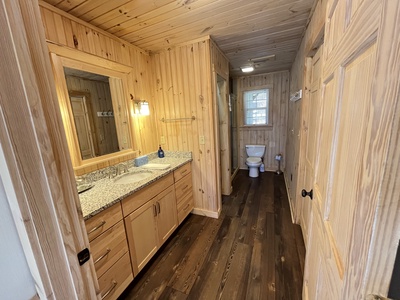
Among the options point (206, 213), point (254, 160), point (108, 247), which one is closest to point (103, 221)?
point (108, 247)

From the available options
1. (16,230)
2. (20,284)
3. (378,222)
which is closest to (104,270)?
(20,284)

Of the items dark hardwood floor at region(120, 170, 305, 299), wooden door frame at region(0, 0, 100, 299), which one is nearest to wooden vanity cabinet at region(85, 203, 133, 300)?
dark hardwood floor at region(120, 170, 305, 299)

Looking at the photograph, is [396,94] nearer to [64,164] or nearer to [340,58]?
[340,58]

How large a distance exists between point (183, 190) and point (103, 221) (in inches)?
47.1

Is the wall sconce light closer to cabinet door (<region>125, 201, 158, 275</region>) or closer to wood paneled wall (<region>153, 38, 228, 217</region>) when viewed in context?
wood paneled wall (<region>153, 38, 228, 217</region>)

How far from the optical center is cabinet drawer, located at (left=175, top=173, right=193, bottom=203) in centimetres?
220

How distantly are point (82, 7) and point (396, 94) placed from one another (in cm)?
207

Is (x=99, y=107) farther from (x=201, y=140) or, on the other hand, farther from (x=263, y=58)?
(x=263, y=58)

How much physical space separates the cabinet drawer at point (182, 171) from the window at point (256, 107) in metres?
2.52

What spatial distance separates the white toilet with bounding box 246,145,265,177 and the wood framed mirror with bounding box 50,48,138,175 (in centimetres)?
270

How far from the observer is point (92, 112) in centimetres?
175

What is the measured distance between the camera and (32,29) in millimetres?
472

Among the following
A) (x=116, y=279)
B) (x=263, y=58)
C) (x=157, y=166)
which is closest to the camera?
(x=116, y=279)

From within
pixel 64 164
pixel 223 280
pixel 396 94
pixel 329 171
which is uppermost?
pixel 396 94
